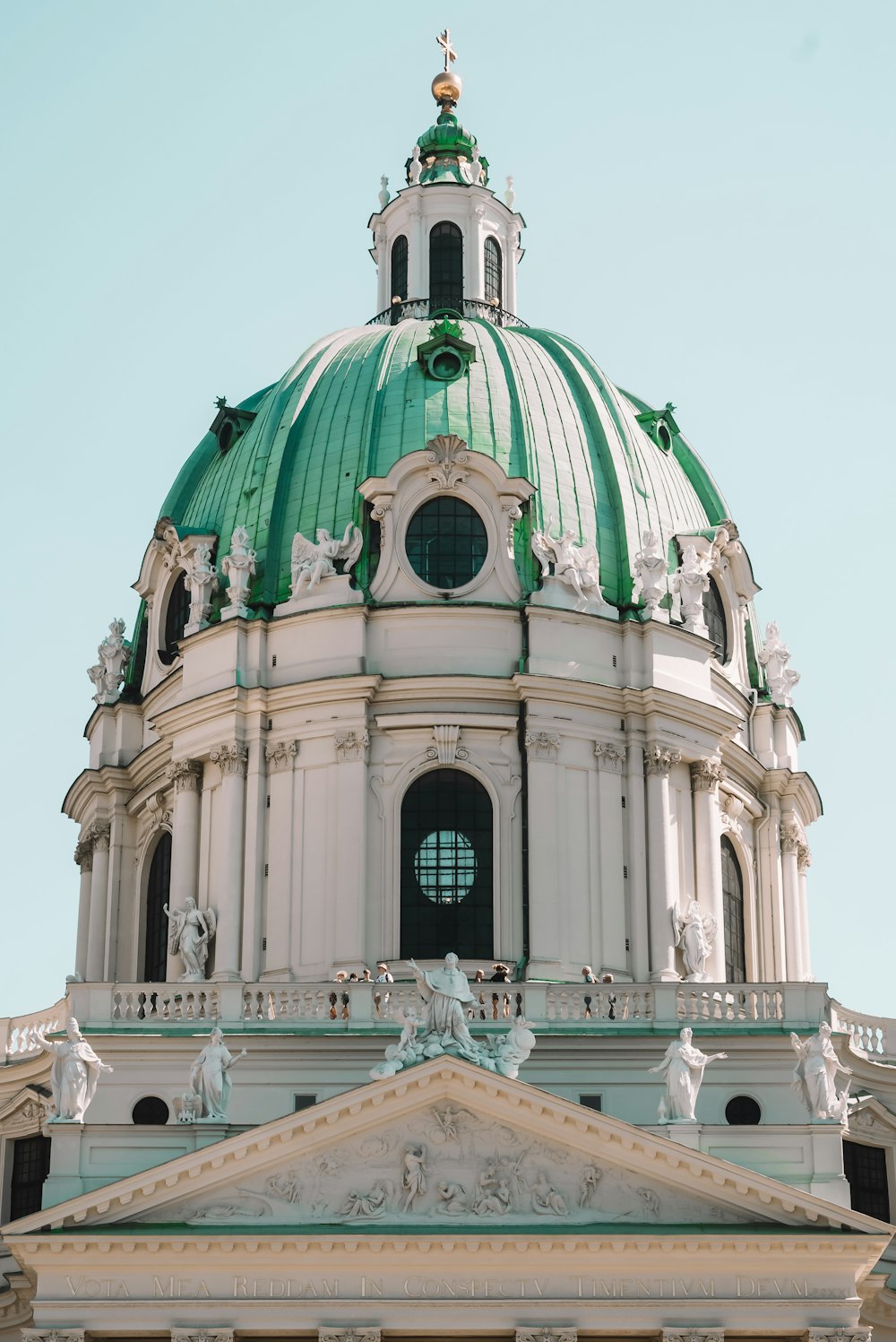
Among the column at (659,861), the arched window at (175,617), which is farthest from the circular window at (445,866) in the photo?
the arched window at (175,617)

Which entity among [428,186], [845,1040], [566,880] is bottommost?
[845,1040]

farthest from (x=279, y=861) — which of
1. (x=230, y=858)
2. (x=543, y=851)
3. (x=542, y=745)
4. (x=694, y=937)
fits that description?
(x=694, y=937)

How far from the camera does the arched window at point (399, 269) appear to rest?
206 ft

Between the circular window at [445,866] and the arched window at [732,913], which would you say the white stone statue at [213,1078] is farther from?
the arched window at [732,913]

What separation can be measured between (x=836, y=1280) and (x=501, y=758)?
14675 millimetres

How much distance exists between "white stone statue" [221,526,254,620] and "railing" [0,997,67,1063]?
882 cm

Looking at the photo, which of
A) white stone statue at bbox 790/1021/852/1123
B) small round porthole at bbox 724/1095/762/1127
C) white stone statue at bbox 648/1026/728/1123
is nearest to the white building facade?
small round porthole at bbox 724/1095/762/1127

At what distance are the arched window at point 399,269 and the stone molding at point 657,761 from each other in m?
14.9

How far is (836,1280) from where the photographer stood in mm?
40594

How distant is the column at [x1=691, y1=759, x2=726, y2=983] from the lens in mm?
52188

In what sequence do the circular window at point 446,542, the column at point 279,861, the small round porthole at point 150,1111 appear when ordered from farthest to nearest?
the circular window at point 446,542 → the column at point 279,861 → the small round porthole at point 150,1111

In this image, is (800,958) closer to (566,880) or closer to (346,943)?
(566,880)

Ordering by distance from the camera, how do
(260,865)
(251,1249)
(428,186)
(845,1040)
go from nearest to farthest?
(251,1249)
(845,1040)
(260,865)
(428,186)

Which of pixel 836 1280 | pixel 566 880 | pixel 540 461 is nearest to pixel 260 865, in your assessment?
pixel 566 880
